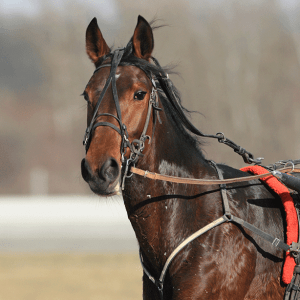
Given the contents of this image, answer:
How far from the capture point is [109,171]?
2656mm

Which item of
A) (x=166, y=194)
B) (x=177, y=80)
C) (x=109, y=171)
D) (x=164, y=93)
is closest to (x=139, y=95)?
(x=164, y=93)

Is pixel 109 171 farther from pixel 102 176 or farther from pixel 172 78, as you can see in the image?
pixel 172 78

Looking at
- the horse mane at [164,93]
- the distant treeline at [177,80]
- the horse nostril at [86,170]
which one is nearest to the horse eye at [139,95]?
the horse mane at [164,93]

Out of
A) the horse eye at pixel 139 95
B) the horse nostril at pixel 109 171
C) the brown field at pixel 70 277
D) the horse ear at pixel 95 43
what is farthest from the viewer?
the brown field at pixel 70 277

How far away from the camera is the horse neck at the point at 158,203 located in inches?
121

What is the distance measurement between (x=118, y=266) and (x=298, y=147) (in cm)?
1984

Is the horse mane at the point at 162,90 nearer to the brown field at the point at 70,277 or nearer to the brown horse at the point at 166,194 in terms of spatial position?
the brown horse at the point at 166,194

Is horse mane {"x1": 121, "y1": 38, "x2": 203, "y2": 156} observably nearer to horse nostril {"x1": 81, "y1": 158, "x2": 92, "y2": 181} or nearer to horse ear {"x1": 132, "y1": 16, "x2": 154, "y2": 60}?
horse ear {"x1": 132, "y1": 16, "x2": 154, "y2": 60}

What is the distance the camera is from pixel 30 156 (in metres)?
29.2

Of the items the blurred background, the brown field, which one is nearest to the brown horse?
the brown field

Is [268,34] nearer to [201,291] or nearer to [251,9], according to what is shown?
[251,9]

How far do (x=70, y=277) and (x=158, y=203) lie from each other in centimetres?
603

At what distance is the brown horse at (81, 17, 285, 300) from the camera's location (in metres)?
2.88

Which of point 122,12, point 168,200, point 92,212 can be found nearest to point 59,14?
point 122,12
